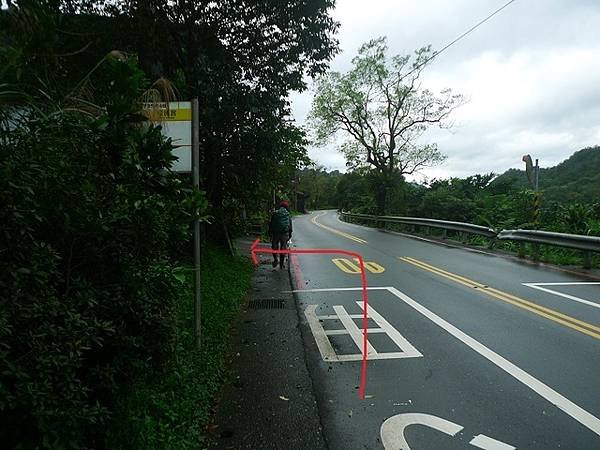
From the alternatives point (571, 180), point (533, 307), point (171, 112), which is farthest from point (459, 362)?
point (571, 180)

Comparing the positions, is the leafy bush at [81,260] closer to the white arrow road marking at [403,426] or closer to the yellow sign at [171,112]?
the yellow sign at [171,112]

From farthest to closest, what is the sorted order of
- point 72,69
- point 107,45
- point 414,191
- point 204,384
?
1. point 414,191
2. point 107,45
3. point 72,69
4. point 204,384

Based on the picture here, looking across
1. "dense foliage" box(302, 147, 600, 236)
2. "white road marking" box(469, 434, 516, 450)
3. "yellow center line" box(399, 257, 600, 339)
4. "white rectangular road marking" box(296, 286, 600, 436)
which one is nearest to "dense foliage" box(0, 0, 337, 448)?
"white road marking" box(469, 434, 516, 450)

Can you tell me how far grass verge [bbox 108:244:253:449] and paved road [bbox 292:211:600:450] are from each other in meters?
1.00

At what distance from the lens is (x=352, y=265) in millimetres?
10773

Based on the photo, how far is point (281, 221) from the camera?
10.5m

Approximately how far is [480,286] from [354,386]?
499cm

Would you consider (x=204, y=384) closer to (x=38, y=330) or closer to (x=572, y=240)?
(x=38, y=330)

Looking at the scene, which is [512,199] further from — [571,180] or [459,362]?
[459,362]

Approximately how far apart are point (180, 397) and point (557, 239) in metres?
10.4

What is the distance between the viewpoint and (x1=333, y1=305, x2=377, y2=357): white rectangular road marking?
4742mm

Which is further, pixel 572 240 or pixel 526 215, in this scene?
pixel 526 215

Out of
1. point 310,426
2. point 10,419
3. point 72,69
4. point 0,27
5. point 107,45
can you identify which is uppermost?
point 107,45

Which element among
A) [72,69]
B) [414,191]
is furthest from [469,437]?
[414,191]
